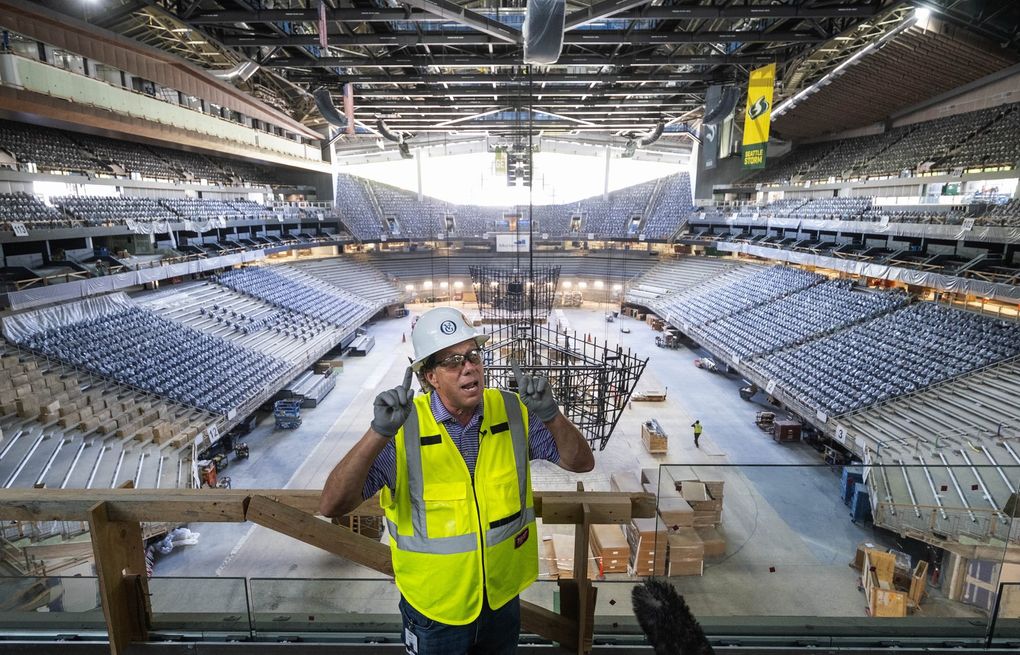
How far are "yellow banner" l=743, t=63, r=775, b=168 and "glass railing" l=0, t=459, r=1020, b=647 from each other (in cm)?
1628

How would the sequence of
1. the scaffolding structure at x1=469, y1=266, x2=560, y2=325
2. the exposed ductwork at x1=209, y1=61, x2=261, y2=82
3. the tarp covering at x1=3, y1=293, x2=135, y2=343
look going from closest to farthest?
the tarp covering at x1=3, y1=293, x2=135, y2=343, the exposed ductwork at x1=209, y1=61, x2=261, y2=82, the scaffolding structure at x1=469, y1=266, x2=560, y2=325

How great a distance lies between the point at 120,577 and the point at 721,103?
24.0 meters

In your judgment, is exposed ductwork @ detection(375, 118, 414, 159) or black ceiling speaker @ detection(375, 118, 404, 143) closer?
black ceiling speaker @ detection(375, 118, 404, 143)

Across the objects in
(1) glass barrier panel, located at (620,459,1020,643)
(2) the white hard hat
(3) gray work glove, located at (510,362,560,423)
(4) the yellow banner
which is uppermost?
(4) the yellow banner

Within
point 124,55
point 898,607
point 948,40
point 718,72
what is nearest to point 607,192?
point 718,72

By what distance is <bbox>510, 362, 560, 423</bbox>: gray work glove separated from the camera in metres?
2.00

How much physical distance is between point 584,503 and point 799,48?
23465 millimetres

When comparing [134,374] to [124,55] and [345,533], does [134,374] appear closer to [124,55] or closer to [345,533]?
[124,55]

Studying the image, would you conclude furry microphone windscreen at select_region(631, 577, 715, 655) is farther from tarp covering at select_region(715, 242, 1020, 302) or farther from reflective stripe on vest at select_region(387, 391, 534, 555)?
tarp covering at select_region(715, 242, 1020, 302)

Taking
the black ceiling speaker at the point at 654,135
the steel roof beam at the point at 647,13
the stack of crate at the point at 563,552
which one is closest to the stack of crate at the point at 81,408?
the stack of crate at the point at 563,552

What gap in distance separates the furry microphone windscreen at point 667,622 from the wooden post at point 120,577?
244 centimetres

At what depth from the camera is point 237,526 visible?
968 cm

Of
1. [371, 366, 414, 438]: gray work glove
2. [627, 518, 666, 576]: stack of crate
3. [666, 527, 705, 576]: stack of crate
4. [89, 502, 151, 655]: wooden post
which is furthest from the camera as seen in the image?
[627, 518, 666, 576]: stack of crate

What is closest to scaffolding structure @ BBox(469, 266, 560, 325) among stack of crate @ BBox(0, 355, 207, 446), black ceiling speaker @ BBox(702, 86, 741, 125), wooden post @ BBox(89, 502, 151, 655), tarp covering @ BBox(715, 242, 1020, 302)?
black ceiling speaker @ BBox(702, 86, 741, 125)
